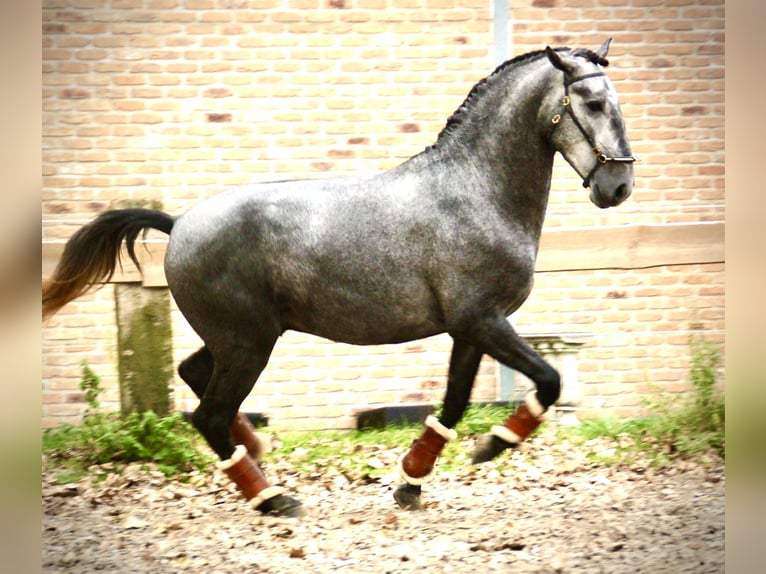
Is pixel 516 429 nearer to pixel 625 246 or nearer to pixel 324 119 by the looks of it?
pixel 625 246

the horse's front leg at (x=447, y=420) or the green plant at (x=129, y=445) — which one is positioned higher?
the horse's front leg at (x=447, y=420)

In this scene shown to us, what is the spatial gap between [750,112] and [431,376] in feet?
7.92

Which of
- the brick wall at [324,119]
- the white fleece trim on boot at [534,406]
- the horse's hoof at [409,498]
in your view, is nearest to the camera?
the white fleece trim on boot at [534,406]

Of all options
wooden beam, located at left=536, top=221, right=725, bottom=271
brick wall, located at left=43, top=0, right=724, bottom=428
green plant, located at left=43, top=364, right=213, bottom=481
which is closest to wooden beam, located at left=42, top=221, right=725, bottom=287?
wooden beam, located at left=536, top=221, right=725, bottom=271

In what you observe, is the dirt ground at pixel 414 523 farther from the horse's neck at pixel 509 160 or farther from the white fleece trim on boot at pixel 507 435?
the horse's neck at pixel 509 160

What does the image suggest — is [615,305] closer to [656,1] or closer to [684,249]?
[684,249]

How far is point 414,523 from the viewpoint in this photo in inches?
151

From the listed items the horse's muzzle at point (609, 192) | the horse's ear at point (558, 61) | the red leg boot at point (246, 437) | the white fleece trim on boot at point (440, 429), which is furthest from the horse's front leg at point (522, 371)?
the red leg boot at point (246, 437)

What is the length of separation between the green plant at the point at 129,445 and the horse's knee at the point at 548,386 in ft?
6.32

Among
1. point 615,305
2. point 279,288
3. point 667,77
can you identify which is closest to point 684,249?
point 615,305

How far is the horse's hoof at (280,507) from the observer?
3.88m

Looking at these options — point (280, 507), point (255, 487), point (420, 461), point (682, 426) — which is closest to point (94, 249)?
point (255, 487)

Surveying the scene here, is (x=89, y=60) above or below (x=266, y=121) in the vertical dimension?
above

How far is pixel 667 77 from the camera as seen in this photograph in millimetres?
5176
